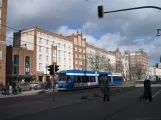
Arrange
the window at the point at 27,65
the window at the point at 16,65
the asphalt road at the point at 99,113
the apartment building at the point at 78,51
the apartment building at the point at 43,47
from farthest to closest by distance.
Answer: the apartment building at the point at 78,51
the apartment building at the point at 43,47
the window at the point at 27,65
the window at the point at 16,65
the asphalt road at the point at 99,113

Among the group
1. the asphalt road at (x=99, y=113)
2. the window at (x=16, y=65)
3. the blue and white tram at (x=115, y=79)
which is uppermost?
the window at (x=16, y=65)

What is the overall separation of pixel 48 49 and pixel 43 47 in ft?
8.13

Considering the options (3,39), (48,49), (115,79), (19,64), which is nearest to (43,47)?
(48,49)

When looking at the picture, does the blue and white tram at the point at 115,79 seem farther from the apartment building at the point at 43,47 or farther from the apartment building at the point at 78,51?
the apartment building at the point at 78,51

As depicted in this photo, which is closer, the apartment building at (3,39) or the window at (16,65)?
the apartment building at (3,39)

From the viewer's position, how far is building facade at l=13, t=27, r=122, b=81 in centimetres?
6425

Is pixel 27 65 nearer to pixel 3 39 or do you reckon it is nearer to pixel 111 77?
pixel 3 39

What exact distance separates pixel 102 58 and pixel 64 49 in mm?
14442

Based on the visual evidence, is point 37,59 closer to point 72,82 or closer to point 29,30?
point 29,30

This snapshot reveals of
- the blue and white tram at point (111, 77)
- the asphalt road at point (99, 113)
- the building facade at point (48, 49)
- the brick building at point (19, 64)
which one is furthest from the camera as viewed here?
the building facade at point (48, 49)

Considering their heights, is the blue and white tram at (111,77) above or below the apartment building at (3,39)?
below

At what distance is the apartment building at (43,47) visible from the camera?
210 feet

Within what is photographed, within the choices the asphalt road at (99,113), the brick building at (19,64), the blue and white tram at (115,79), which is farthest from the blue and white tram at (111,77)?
the asphalt road at (99,113)

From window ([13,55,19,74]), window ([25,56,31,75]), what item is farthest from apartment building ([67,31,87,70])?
window ([13,55,19,74])
